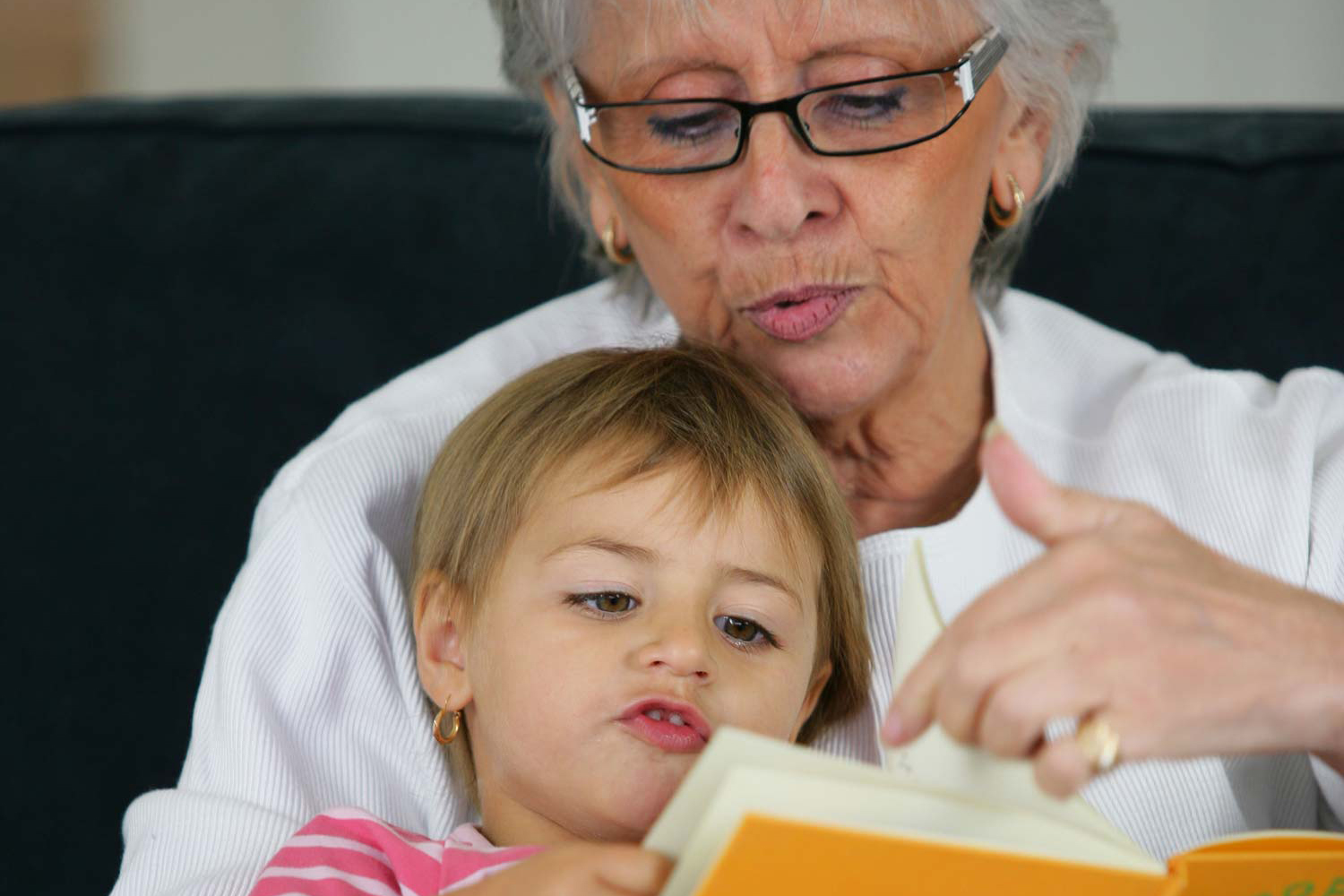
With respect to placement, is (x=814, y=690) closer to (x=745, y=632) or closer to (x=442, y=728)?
(x=745, y=632)

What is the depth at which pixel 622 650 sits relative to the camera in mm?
1214

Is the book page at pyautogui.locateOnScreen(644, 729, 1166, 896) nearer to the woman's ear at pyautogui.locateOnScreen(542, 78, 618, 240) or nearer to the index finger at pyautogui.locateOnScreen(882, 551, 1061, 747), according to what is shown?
the index finger at pyautogui.locateOnScreen(882, 551, 1061, 747)

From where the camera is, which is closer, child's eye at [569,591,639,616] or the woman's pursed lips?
child's eye at [569,591,639,616]

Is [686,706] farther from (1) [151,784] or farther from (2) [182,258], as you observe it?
(2) [182,258]

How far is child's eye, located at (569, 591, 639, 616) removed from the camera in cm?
127

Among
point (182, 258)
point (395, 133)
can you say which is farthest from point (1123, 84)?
point (182, 258)

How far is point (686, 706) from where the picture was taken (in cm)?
119

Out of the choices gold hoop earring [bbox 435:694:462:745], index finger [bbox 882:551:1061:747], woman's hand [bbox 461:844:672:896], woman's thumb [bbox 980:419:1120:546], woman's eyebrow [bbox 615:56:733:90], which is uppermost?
woman's eyebrow [bbox 615:56:733:90]

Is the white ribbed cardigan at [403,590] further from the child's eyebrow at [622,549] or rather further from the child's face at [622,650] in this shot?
the child's eyebrow at [622,549]

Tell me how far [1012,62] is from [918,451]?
Answer: 16.8 inches

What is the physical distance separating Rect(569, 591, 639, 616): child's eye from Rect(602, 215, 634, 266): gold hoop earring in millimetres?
566

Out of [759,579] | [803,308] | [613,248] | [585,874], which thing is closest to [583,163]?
[613,248]

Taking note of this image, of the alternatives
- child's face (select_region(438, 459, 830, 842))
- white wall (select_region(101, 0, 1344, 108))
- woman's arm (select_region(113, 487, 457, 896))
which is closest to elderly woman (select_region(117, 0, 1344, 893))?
woman's arm (select_region(113, 487, 457, 896))

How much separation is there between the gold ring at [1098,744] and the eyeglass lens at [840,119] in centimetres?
69
